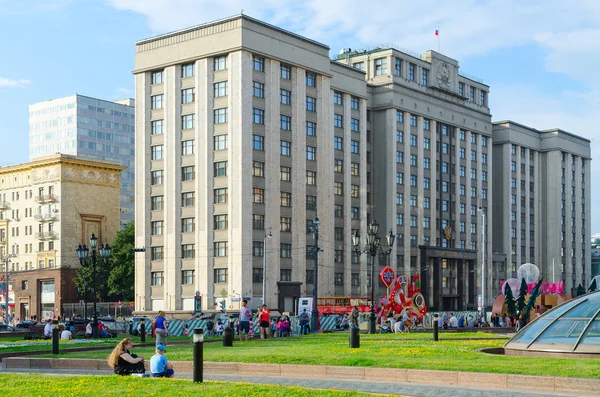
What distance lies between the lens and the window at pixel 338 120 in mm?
94125

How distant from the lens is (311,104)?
297 ft

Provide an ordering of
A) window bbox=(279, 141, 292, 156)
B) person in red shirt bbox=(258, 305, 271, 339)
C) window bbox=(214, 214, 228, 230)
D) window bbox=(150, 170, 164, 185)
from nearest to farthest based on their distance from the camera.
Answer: person in red shirt bbox=(258, 305, 271, 339), window bbox=(214, 214, 228, 230), window bbox=(279, 141, 292, 156), window bbox=(150, 170, 164, 185)

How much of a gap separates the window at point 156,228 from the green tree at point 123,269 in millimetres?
11366

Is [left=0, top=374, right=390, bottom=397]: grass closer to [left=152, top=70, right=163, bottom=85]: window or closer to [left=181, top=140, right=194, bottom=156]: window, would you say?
[left=181, top=140, right=194, bottom=156]: window

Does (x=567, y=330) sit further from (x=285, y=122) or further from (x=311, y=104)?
(x=311, y=104)

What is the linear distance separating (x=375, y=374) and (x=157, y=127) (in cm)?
6842

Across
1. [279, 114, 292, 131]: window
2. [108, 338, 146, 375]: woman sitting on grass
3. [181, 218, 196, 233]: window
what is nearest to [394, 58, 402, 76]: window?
[279, 114, 292, 131]: window

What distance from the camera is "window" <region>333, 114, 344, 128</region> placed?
94125 mm

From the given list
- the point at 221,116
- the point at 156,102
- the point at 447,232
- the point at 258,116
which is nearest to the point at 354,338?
the point at 258,116

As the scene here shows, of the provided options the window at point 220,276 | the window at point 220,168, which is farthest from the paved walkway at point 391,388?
the window at point 220,168

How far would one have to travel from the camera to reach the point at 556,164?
440ft

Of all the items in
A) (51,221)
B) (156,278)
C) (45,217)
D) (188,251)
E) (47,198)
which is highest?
(47,198)

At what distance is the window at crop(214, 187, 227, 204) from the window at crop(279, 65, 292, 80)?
12.3 metres

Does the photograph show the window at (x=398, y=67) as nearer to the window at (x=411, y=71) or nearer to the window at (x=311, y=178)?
the window at (x=411, y=71)
